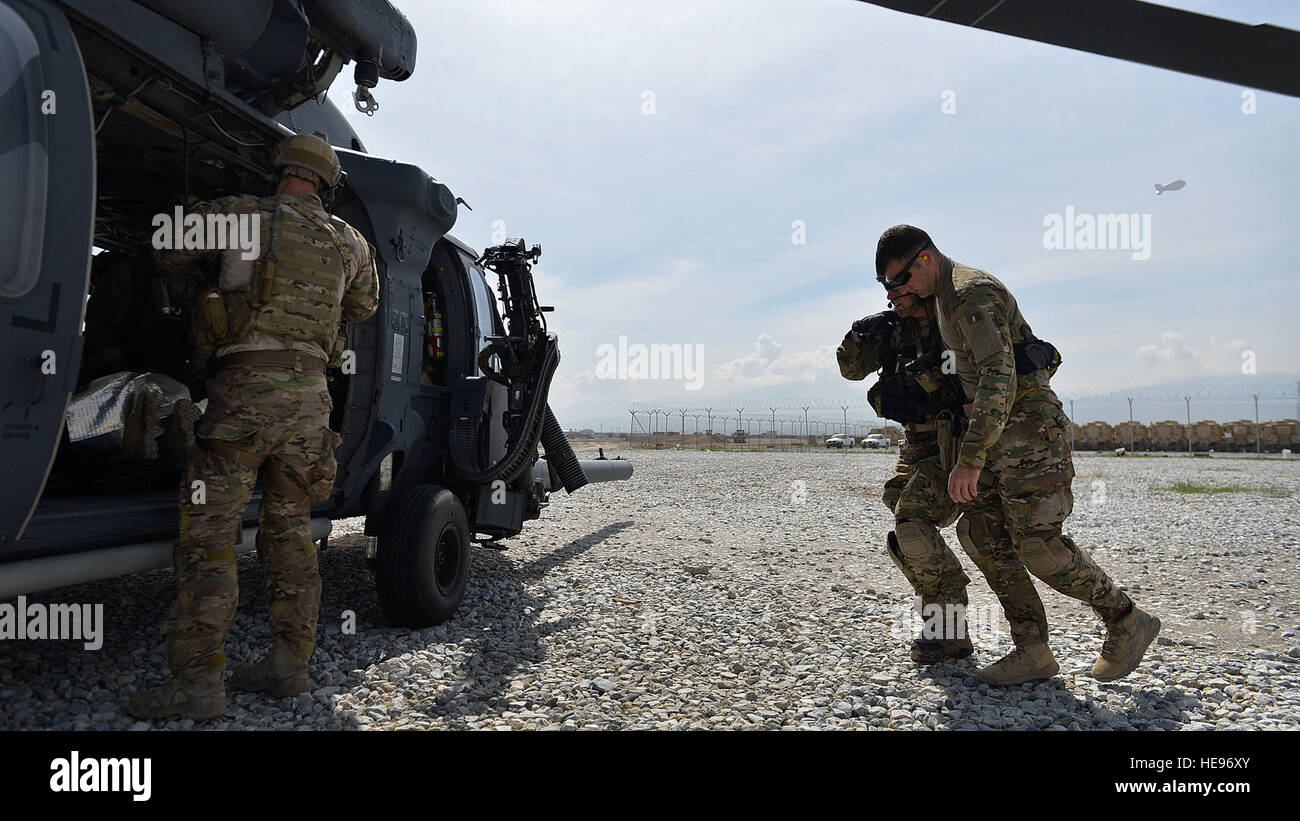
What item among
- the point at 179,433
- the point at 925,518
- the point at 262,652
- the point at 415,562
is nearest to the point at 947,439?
the point at 925,518

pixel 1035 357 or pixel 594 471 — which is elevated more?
pixel 1035 357

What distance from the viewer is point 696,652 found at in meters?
3.83

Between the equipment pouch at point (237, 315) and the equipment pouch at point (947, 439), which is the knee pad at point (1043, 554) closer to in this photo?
the equipment pouch at point (947, 439)

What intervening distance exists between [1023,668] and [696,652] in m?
1.61

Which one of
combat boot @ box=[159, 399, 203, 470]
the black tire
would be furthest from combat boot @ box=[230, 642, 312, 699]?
combat boot @ box=[159, 399, 203, 470]

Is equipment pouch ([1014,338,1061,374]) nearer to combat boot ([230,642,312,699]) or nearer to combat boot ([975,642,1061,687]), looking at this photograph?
combat boot ([975,642,1061,687])

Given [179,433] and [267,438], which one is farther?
[179,433]

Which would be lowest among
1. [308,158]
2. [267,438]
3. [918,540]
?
[918,540]

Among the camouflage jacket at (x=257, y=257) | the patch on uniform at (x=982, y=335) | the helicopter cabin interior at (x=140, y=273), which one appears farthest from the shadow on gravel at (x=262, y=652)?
the patch on uniform at (x=982, y=335)

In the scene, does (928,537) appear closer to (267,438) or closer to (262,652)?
(267,438)

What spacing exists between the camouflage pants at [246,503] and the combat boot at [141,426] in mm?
543

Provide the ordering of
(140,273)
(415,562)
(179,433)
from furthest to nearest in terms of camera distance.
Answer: (140,273) < (415,562) < (179,433)

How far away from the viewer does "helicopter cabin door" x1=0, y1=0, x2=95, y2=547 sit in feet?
6.75
